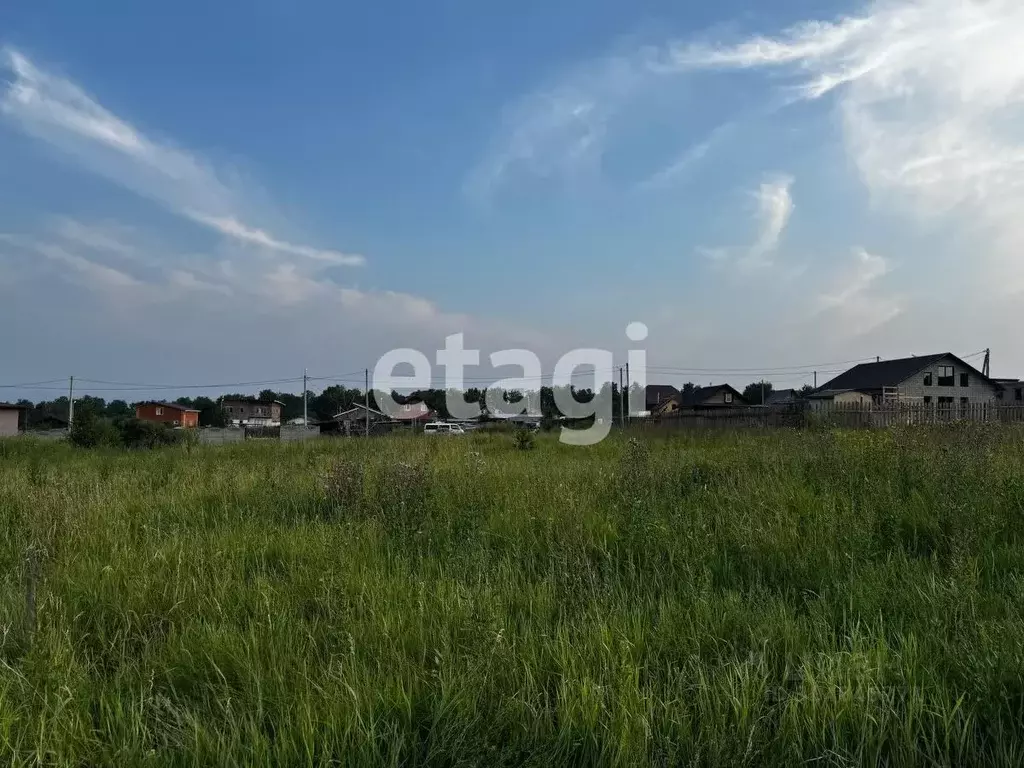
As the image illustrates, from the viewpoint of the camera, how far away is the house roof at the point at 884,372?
41.3 m

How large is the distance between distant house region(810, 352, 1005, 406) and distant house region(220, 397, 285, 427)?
266 ft

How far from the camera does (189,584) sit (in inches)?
120

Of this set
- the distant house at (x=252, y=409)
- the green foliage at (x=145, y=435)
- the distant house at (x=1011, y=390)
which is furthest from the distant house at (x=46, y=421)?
the distant house at (x=1011, y=390)

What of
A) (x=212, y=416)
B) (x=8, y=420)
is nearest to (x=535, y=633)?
(x=8, y=420)

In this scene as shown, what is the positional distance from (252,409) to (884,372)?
89.8 m

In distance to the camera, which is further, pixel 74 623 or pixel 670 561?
pixel 670 561

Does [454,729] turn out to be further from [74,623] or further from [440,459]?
[440,459]

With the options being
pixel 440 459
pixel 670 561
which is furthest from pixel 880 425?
pixel 670 561

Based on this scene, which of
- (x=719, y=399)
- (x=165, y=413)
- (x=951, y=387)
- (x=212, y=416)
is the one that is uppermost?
(x=951, y=387)

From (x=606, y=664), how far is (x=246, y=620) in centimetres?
176

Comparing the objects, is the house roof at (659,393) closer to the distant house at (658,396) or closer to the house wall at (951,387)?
the distant house at (658,396)

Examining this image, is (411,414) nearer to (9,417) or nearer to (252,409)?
(9,417)

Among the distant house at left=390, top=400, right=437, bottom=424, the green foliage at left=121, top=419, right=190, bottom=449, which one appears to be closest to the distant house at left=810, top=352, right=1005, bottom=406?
the distant house at left=390, top=400, right=437, bottom=424

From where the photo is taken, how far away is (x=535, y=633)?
94.7 inches
